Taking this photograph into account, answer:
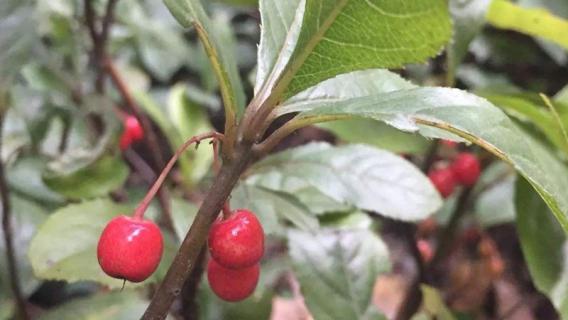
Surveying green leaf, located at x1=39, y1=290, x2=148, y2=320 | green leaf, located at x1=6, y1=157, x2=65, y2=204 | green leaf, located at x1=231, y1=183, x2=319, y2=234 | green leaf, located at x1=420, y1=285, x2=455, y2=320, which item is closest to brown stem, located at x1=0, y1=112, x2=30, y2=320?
green leaf, located at x1=39, y1=290, x2=148, y2=320

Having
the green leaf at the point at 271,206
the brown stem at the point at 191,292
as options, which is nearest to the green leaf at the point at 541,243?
the green leaf at the point at 271,206

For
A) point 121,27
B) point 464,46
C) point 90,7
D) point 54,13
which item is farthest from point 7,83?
point 121,27

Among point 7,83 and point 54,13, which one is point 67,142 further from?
point 7,83

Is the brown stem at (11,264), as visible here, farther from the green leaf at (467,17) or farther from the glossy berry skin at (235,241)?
the green leaf at (467,17)

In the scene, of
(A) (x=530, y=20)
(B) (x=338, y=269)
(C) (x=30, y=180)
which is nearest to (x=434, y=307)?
(B) (x=338, y=269)

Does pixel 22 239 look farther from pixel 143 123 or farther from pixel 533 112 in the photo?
pixel 533 112

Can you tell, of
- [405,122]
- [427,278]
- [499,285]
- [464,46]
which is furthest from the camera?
[499,285]

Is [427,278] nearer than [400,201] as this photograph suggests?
No
